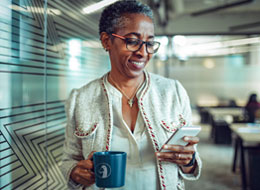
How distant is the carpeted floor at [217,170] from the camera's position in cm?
412

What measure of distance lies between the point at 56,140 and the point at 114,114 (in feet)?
2.41

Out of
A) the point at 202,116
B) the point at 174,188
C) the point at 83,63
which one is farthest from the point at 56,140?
the point at 202,116

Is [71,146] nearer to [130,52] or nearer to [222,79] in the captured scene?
[130,52]

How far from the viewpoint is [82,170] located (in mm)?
1056

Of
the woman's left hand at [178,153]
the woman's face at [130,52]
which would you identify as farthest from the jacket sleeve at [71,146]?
the woman's left hand at [178,153]

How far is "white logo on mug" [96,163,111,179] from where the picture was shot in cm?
84

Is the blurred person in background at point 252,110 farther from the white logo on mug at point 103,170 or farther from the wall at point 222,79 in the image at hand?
the wall at point 222,79

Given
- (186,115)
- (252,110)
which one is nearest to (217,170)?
(252,110)

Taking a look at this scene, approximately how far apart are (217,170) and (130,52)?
427 cm

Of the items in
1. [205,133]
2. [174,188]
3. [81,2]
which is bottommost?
[205,133]

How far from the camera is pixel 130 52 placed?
3.71 feet

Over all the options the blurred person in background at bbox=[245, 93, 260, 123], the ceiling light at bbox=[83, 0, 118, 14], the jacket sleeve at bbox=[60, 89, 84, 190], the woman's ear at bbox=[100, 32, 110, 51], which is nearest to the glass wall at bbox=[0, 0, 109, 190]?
the ceiling light at bbox=[83, 0, 118, 14]

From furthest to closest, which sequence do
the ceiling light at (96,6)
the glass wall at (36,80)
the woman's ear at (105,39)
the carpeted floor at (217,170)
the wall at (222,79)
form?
the wall at (222,79)
the carpeted floor at (217,170)
the ceiling light at (96,6)
the woman's ear at (105,39)
the glass wall at (36,80)

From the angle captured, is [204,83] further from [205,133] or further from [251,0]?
[251,0]
